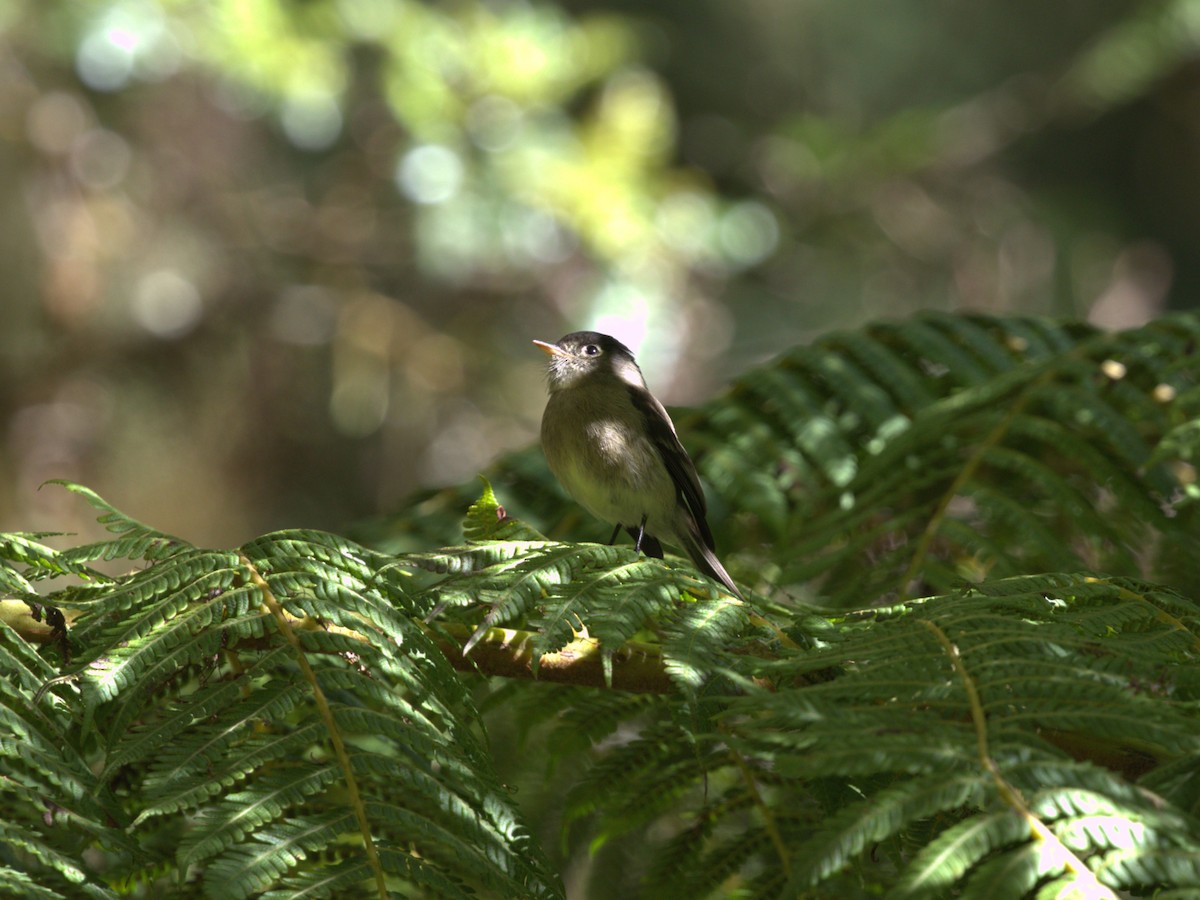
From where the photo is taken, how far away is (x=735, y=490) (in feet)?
10.00

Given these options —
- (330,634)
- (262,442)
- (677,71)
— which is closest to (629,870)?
(330,634)

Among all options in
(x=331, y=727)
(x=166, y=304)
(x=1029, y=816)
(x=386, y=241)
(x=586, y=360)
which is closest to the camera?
(x=1029, y=816)

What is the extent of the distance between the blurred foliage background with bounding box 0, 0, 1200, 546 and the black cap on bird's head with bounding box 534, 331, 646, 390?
9.01 ft

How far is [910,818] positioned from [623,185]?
6.09 meters

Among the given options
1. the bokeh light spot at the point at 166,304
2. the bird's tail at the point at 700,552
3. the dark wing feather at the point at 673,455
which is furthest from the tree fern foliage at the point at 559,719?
the bokeh light spot at the point at 166,304

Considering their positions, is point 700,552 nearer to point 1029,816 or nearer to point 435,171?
point 1029,816

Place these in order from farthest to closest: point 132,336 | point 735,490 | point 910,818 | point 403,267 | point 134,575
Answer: point 403,267
point 132,336
point 735,490
point 134,575
point 910,818

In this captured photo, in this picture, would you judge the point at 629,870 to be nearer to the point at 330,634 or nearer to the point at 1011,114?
the point at 330,634

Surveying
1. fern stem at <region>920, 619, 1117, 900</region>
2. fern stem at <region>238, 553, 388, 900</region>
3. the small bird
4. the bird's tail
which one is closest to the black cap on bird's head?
the small bird

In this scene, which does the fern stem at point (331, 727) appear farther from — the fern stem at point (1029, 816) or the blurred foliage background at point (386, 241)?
the blurred foliage background at point (386, 241)

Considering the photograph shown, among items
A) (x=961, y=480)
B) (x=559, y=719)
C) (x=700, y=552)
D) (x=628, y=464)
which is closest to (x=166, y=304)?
(x=628, y=464)

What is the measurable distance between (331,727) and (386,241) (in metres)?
6.76

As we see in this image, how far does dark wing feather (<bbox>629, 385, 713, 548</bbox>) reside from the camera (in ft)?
10.6

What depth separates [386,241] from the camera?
7.91 meters
